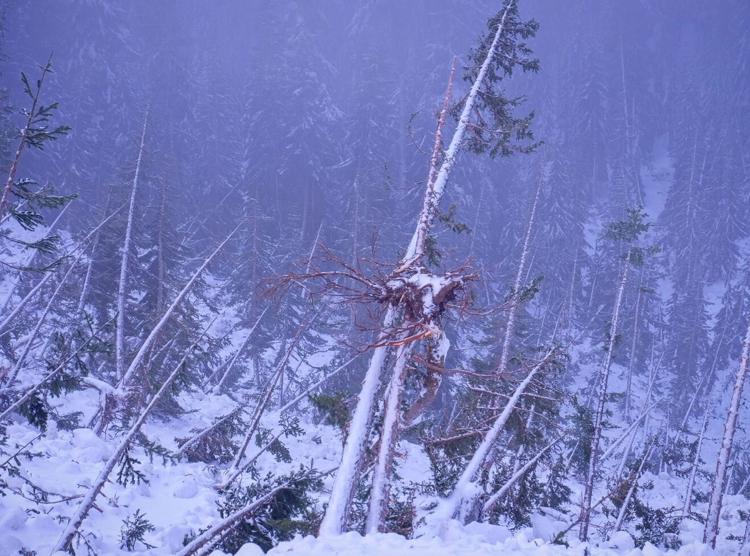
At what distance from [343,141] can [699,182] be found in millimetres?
49933

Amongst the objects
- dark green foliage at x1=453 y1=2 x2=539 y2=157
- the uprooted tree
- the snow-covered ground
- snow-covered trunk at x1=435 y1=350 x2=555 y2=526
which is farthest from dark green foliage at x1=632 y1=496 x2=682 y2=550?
dark green foliage at x1=453 y1=2 x2=539 y2=157

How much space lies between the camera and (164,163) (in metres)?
20.9

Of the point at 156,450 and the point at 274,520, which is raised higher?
the point at 156,450

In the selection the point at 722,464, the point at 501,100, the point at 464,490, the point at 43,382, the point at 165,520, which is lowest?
the point at 165,520

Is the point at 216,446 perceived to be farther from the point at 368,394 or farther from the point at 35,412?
the point at 368,394

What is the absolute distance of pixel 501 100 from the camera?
8891 millimetres

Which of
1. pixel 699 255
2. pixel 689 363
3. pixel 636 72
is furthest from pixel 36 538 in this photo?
pixel 636 72

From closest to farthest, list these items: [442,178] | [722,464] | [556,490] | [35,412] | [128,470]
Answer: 1. [35,412]
2. [128,470]
3. [442,178]
4. [722,464]
5. [556,490]

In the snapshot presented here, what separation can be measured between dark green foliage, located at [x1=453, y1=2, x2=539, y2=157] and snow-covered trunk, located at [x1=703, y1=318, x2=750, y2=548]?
9.80 meters

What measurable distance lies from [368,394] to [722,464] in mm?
11912

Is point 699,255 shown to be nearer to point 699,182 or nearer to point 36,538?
point 699,182

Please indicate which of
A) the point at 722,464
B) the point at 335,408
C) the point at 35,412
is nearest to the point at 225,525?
the point at 335,408

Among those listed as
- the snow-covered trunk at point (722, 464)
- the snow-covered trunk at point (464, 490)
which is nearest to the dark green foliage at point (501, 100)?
the snow-covered trunk at point (464, 490)

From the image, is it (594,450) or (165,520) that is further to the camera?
(594,450)
